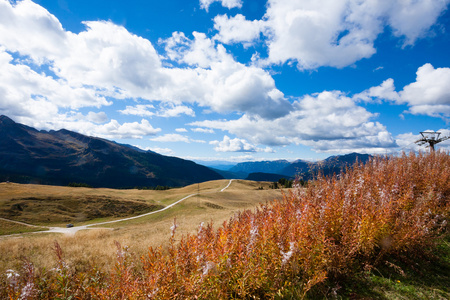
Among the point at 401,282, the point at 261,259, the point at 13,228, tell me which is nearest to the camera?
the point at 261,259

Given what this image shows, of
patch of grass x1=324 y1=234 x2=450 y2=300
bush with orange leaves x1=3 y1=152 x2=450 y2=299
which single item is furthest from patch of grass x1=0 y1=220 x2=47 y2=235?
patch of grass x1=324 y1=234 x2=450 y2=300

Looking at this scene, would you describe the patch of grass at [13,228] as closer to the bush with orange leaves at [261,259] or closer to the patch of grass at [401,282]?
the bush with orange leaves at [261,259]

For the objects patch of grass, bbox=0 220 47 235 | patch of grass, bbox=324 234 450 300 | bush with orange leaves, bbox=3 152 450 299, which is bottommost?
patch of grass, bbox=0 220 47 235

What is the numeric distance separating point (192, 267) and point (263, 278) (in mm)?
1523

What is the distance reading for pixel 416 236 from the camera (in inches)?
240

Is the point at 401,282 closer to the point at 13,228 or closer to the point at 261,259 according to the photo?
the point at 261,259

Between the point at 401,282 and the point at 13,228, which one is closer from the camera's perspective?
the point at 401,282

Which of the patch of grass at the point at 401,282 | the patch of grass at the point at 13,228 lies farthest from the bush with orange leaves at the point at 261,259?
the patch of grass at the point at 13,228

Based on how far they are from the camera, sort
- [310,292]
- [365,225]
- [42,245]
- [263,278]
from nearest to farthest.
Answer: [263,278] → [310,292] → [365,225] → [42,245]

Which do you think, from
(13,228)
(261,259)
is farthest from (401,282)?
(13,228)

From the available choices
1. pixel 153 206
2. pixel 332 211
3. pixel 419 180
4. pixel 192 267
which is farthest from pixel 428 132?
pixel 153 206

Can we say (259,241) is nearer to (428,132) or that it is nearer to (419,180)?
(419,180)

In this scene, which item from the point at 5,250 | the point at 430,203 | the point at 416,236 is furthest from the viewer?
the point at 5,250

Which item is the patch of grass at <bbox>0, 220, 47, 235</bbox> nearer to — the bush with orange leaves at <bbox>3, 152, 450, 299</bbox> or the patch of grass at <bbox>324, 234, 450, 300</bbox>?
the bush with orange leaves at <bbox>3, 152, 450, 299</bbox>
